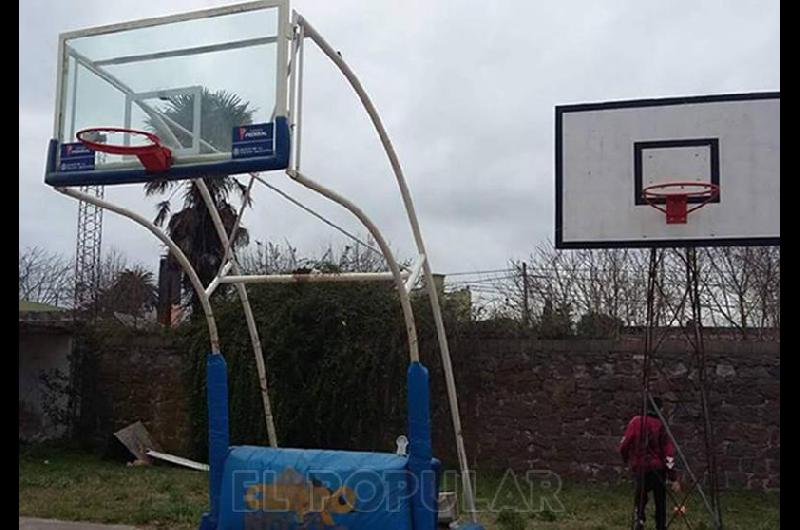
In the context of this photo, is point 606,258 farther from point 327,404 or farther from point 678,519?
point 678,519

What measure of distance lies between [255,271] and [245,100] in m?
10.8

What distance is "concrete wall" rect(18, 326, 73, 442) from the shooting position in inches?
623

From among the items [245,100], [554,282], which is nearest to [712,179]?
[245,100]

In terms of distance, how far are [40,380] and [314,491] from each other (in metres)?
9.88

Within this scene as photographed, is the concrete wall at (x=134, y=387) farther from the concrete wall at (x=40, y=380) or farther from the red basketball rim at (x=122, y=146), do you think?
the red basketball rim at (x=122, y=146)

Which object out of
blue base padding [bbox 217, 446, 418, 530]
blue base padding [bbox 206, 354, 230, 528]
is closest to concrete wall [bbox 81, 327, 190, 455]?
blue base padding [bbox 206, 354, 230, 528]

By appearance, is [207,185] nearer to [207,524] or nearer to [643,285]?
[207,524]

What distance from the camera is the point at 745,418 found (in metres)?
12.2

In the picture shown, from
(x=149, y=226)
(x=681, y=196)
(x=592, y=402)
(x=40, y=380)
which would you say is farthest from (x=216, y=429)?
(x=40, y=380)

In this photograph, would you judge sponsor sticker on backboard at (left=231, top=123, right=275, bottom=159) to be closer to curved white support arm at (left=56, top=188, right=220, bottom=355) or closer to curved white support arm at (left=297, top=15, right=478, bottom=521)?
curved white support arm at (left=297, top=15, right=478, bottom=521)

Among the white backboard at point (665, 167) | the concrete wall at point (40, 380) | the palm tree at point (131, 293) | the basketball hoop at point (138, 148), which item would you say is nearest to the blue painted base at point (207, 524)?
the basketball hoop at point (138, 148)

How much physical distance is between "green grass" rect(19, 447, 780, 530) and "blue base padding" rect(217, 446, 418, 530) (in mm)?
2191

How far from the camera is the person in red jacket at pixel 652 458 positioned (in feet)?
30.0
